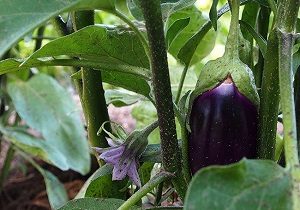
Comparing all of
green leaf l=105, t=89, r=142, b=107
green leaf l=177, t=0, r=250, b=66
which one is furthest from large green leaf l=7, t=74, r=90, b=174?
green leaf l=177, t=0, r=250, b=66

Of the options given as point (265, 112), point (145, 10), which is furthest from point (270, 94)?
point (145, 10)

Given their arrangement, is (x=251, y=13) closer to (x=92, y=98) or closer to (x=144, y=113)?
(x=92, y=98)

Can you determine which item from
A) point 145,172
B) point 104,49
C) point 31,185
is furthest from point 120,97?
point 31,185

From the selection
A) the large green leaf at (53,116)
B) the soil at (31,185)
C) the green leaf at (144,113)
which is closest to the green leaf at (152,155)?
the green leaf at (144,113)

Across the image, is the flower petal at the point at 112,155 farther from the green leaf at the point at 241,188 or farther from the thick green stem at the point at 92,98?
the green leaf at the point at 241,188

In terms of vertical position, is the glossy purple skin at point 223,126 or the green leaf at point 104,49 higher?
the green leaf at point 104,49

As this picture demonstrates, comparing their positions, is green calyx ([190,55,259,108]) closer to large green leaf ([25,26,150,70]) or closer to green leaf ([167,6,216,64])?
large green leaf ([25,26,150,70])
